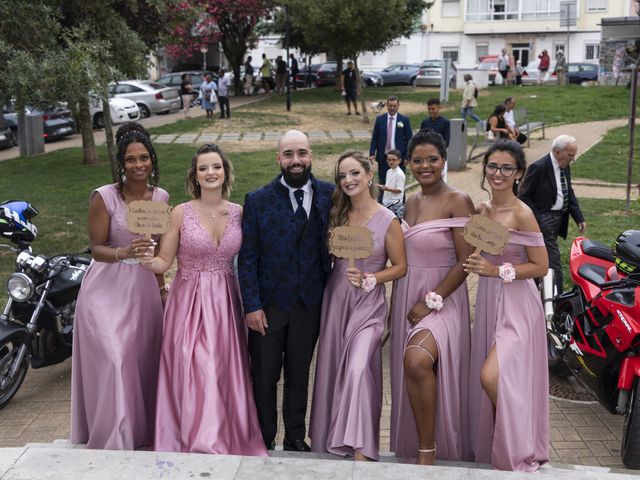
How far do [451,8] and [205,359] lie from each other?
179 feet

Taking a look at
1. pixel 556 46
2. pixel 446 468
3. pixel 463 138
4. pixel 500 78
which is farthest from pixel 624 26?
pixel 556 46

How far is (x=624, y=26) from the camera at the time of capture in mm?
11516

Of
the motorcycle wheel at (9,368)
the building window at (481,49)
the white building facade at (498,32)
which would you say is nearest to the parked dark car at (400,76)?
the white building facade at (498,32)

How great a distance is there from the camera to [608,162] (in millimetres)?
16484

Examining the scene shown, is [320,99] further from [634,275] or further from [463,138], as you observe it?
[634,275]

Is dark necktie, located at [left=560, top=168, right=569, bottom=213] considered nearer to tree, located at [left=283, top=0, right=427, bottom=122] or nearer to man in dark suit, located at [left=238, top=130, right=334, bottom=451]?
man in dark suit, located at [left=238, top=130, right=334, bottom=451]

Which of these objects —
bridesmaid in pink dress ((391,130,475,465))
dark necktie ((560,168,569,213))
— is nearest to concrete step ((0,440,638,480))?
bridesmaid in pink dress ((391,130,475,465))

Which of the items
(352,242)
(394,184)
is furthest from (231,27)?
(352,242)

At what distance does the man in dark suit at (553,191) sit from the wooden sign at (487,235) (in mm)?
3328

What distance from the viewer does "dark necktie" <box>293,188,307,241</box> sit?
4352 mm

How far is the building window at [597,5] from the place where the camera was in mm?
50469

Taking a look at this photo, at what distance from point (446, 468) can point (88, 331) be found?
6.93 feet

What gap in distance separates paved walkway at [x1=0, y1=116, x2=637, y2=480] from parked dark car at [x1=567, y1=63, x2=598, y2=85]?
98.0 ft

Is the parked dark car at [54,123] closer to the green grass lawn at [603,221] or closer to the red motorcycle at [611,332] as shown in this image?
the green grass lawn at [603,221]
